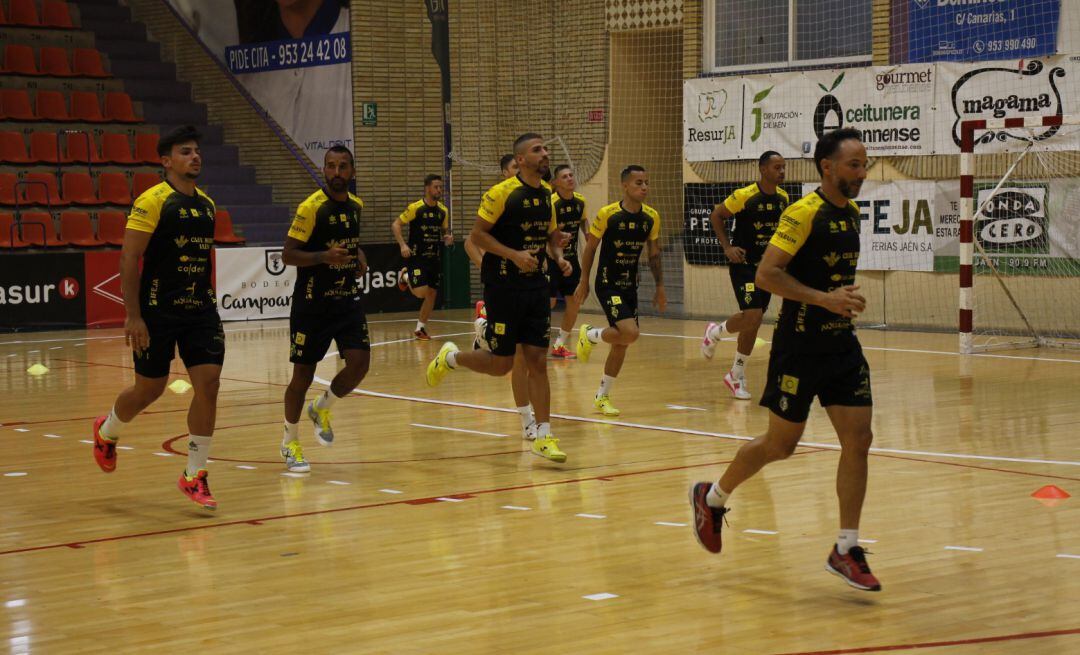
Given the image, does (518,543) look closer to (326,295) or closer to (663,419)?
(326,295)

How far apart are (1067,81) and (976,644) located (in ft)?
46.4

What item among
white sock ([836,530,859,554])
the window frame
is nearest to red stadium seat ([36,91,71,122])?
the window frame

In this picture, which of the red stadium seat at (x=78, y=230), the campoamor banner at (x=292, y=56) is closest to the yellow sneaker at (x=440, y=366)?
the red stadium seat at (x=78, y=230)

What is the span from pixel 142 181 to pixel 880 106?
12718 millimetres

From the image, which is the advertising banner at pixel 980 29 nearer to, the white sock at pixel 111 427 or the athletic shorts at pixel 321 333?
the athletic shorts at pixel 321 333

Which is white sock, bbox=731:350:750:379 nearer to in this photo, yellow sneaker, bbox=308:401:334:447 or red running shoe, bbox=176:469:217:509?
yellow sneaker, bbox=308:401:334:447

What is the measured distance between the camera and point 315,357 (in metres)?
9.52

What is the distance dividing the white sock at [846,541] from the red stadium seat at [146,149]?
20361 millimetres

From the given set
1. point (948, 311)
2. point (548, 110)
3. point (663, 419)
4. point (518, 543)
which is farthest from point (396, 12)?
point (518, 543)

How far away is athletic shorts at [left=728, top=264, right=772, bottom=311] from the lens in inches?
507

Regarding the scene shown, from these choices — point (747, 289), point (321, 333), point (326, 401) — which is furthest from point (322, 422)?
point (747, 289)

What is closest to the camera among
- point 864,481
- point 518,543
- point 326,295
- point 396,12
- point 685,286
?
point 864,481

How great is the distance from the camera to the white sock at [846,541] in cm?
628

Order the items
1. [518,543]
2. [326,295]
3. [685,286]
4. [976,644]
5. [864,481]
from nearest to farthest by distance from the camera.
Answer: [976,644] → [864,481] → [518,543] → [326,295] → [685,286]
